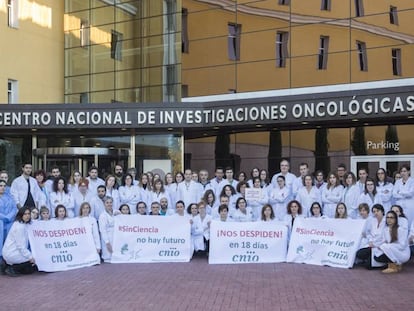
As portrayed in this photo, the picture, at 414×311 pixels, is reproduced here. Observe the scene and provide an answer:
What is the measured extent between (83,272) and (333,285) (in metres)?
4.71

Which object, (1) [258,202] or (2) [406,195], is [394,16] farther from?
(1) [258,202]

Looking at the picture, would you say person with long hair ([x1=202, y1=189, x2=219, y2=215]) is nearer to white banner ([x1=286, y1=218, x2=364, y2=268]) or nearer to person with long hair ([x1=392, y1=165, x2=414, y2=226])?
white banner ([x1=286, y1=218, x2=364, y2=268])

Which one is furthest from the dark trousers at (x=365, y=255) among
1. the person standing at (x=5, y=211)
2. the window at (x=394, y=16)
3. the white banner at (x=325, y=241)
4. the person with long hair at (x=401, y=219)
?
the window at (x=394, y=16)

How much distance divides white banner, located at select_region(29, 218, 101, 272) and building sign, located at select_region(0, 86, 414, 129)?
27.8ft

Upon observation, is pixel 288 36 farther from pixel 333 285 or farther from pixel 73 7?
pixel 333 285

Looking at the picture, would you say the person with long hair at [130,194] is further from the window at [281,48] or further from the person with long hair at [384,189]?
the window at [281,48]

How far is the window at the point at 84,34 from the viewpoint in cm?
2633

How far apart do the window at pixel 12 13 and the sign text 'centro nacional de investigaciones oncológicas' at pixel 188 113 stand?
4919mm

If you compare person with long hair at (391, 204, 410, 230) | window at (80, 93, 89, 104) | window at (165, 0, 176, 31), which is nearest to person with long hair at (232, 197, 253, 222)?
person with long hair at (391, 204, 410, 230)

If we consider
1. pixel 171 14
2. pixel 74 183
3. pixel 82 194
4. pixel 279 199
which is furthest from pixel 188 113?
pixel 82 194

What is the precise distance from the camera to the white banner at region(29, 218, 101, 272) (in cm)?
1111

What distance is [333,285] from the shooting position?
9484mm

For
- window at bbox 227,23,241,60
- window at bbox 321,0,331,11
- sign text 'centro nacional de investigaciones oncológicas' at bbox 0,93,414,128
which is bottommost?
sign text 'centro nacional de investigaciones oncológicas' at bbox 0,93,414,128

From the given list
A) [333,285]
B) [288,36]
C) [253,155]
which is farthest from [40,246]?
[288,36]
